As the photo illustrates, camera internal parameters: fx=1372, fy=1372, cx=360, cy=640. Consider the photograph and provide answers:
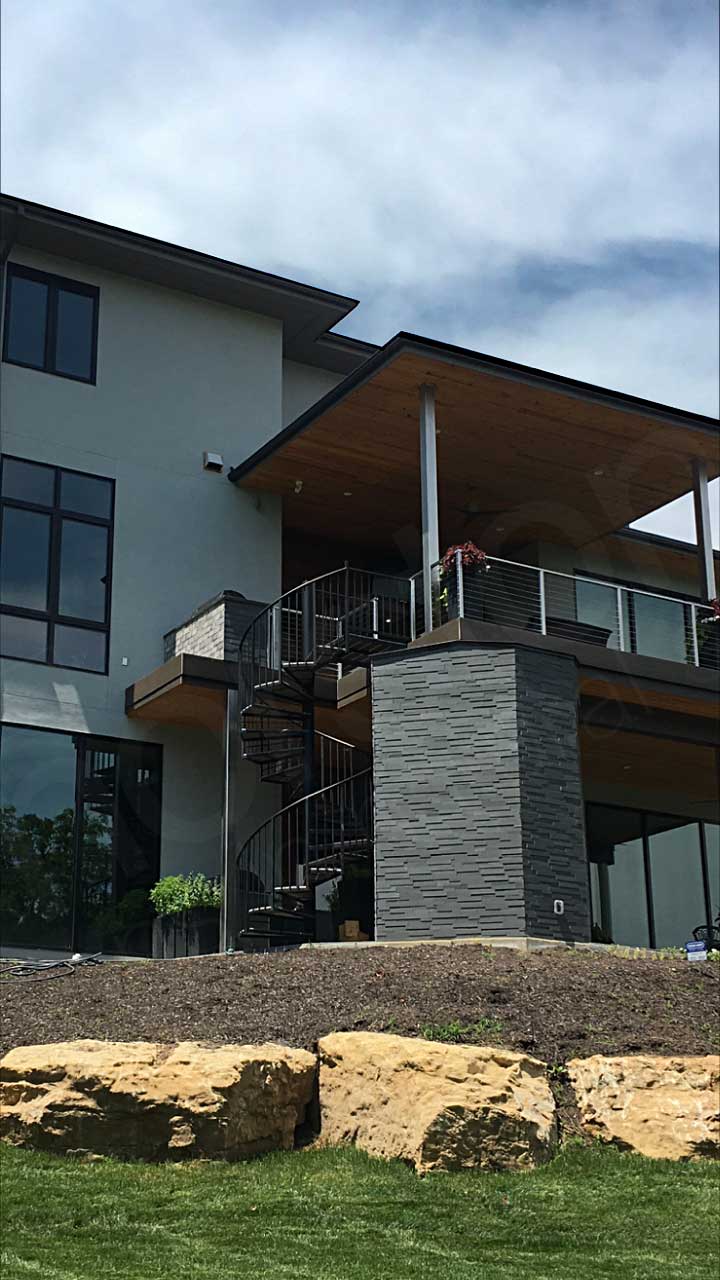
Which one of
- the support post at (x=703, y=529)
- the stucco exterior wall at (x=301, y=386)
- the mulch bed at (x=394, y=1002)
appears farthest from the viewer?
the stucco exterior wall at (x=301, y=386)

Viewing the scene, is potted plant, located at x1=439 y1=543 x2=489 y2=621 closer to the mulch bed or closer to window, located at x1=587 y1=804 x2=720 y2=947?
the mulch bed

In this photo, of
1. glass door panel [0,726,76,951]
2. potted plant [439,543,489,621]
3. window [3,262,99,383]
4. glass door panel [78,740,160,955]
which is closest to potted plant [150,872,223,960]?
glass door panel [78,740,160,955]

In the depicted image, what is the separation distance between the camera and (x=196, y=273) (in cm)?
2156

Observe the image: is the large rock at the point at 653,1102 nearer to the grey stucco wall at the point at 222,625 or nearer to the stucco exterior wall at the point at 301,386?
the grey stucco wall at the point at 222,625

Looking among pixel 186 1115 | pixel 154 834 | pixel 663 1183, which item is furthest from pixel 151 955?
pixel 663 1183

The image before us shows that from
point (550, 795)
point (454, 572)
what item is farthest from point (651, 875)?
point (454, 572)

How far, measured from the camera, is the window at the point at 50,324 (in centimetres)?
2031

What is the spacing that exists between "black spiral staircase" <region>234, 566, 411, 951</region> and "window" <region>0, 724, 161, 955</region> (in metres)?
1.54

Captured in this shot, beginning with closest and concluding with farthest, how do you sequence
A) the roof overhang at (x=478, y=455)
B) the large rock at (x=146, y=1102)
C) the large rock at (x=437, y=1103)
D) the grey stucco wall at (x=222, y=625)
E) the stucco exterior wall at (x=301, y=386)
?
the large rock at (x=437, y=1103), the large rock at (x=146, y=1102), the roof overhang at (x=478, y=455), the grey stucco wall at (x=222, y=625), the stucco exterior wall at (x=301, y=386)

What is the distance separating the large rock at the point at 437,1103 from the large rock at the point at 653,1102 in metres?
0.38

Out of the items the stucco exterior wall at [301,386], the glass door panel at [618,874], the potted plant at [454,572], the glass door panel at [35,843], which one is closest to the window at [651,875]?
the glass door panel at [618,874]

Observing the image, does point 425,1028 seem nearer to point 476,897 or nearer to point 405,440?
point 476,897

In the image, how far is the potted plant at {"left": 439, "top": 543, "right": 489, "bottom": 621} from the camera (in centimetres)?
1739

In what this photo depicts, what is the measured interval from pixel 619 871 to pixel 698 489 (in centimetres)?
637
